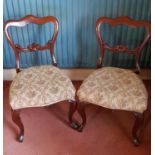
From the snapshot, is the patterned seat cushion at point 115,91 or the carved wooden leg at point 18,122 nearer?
the patterned seat cushion at point 115,91

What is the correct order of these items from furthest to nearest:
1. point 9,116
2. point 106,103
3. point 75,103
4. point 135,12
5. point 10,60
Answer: point 10,60 → point 9,116 → point 135,12 → point 75,103 → point 106,103

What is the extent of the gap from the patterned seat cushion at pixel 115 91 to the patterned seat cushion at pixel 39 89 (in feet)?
0.39

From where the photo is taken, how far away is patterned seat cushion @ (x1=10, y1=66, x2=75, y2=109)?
5.49 feet

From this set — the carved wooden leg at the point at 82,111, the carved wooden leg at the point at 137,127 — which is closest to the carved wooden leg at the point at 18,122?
the carved wooden leg at the point at 82,111

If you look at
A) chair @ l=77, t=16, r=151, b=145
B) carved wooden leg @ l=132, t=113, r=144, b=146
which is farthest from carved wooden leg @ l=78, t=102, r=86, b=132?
carved wooden leg @ l=132, t=113, r=144, b=146

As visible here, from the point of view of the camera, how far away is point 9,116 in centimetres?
210

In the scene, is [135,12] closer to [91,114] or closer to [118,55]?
[118,55]

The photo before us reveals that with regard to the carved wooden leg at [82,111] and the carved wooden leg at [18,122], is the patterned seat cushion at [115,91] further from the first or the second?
the carved wooden leg at [18,122]

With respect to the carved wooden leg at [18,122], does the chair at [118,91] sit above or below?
above

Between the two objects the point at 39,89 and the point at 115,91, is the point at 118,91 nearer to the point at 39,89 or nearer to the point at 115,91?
the point at 115,91

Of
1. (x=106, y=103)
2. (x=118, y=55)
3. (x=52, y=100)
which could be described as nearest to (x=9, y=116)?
(x=52, y=100)

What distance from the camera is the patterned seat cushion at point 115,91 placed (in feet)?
5.34

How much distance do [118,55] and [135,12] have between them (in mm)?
406

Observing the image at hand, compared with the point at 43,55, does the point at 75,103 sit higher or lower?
lower
